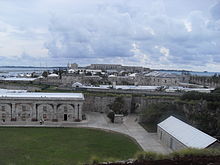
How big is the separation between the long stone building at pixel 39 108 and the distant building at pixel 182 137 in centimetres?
1175

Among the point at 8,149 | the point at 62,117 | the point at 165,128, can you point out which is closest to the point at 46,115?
the point at 62,117

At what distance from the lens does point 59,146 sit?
21.7 meters

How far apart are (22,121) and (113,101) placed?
1218 centimetres

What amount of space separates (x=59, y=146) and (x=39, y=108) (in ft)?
38.4

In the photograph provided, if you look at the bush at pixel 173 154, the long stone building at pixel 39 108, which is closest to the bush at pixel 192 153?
the bush at pixel 173 154

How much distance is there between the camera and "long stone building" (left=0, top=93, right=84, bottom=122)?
3219cm

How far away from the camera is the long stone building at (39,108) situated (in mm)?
32188

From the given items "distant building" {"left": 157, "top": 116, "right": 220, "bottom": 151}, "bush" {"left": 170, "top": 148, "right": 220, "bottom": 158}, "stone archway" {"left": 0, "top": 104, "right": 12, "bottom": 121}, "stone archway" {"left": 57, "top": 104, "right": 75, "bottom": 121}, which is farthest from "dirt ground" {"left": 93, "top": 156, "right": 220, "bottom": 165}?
"stone archway" {"left": 0, "top": 104, "right": 12, "bottom": 121}

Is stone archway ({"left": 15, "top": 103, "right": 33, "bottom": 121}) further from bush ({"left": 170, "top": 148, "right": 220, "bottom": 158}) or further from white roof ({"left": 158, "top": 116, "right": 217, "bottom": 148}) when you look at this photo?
bush ({"left": 170, "top": 148, "right": 220, "bottom": 158})

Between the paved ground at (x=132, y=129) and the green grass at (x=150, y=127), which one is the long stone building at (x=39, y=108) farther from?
the green grass at (x=150, y=127)

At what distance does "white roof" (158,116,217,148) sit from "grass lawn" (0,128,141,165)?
307 cm

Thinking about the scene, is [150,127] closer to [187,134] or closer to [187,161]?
[187,134]

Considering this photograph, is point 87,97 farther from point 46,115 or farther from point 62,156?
point 62,156

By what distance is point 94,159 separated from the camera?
37.2ft
